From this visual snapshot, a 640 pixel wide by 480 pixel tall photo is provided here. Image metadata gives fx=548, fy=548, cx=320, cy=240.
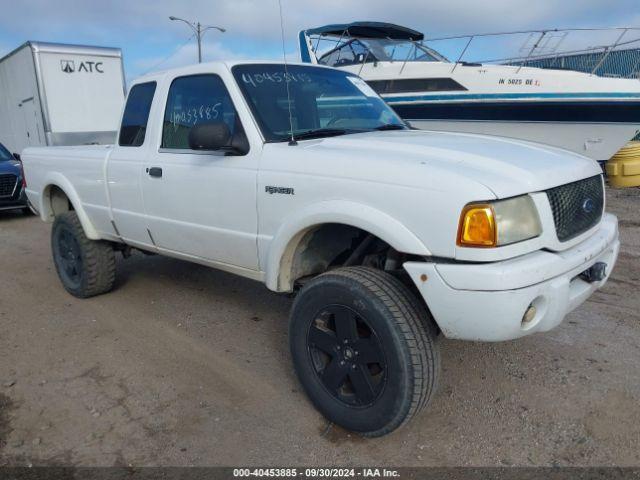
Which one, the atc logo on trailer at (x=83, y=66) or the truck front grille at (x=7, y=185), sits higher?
the atc logo on trailer at (x=83, y=66)

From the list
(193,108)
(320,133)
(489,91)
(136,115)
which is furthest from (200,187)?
(489,91)

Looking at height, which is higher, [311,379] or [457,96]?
[457,96]

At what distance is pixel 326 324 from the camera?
2.89m

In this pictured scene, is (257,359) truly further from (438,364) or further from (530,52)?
(530,52)

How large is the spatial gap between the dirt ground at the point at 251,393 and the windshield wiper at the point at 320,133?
151cm

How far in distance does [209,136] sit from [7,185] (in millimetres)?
8922

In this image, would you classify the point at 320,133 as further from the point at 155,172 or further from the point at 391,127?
the point at 155,172

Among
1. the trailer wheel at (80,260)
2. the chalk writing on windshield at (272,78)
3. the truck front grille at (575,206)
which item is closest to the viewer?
the truck front grille at (575,206)

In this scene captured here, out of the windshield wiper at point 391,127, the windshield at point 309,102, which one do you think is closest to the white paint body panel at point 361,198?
the windshield at point 309,102

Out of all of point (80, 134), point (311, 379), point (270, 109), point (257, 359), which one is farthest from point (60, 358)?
point (80, 134)

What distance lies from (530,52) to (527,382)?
814 centimetres

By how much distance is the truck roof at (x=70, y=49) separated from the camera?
10.9 meters

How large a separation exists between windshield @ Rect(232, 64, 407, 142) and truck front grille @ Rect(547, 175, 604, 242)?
138 cm

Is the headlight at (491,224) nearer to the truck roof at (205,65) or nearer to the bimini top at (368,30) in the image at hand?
the truck roof at (205,65)
